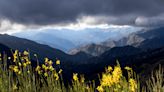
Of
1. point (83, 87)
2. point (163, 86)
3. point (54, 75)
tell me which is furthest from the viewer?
point (54, 75)

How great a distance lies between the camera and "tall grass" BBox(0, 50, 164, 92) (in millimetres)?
5059

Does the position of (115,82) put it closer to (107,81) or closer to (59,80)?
(107,81)

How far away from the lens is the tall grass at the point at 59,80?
199 inches

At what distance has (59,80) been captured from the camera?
6.96 metres

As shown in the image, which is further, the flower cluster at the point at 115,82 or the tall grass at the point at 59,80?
the tall grass at the point at 59,80

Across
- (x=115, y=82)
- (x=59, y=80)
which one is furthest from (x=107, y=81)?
(x=59, y=80)

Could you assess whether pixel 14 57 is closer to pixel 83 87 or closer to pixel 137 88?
pixel 83 87

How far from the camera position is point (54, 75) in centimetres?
657

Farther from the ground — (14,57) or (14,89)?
(14,57)

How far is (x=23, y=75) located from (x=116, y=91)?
9.15ft

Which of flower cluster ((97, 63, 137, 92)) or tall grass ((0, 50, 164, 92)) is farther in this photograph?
tall grass ((0, 50, 164, 92))

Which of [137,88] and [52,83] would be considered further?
[52,83]

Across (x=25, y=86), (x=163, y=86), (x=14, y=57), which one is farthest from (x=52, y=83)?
(x=163, y=86)

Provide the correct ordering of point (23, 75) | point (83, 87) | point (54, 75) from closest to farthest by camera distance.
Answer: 1. point (83, 87)
2. point (54, 75)
3. point (23, 75)
